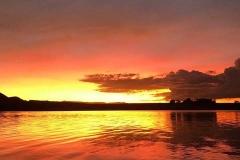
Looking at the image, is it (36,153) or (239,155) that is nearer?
(239,155)

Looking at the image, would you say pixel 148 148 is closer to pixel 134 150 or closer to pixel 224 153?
pixel 134 150

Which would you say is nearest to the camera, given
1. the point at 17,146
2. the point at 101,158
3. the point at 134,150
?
the point at 101,158

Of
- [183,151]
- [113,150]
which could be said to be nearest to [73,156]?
[113,150]

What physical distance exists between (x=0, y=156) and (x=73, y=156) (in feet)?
23.7

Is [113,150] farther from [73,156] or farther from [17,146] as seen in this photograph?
[17,146]

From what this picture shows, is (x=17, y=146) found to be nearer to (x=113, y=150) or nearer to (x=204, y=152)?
(x=113, y=150)

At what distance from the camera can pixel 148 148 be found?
31453mm

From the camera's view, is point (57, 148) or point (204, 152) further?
point (57, 148)

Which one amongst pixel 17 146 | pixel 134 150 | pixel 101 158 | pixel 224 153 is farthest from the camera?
pixel 17 146

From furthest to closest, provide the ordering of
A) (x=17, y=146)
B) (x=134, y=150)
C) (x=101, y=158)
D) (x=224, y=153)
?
(x=17, y=146)
(x=134, y=150)
(x=224, y=153)
(x=101, y=158)

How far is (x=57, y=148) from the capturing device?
103ft

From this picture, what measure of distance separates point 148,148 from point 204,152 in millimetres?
6441

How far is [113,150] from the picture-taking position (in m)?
30.2

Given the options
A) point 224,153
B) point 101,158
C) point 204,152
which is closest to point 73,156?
point 101,158
